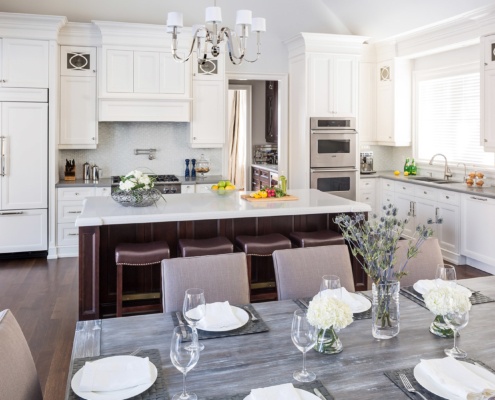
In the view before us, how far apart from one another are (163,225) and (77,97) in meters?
2.90

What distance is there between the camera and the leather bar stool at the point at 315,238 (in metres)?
3.91

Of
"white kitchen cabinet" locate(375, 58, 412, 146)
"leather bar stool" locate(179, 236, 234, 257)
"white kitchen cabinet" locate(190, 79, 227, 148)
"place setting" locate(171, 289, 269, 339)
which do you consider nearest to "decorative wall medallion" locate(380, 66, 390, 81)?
"white kitchen cabinet" locate(375, 58, 412, 146)

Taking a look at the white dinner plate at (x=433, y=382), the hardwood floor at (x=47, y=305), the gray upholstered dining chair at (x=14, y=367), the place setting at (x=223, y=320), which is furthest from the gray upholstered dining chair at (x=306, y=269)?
the hardwood floor at (x=47, y=305)

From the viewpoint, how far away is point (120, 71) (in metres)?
6.02

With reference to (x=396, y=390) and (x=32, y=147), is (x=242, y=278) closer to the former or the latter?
(x=396, y=390)

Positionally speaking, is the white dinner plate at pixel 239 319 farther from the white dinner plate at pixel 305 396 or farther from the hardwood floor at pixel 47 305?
the hardwood floor at pixel 47 305

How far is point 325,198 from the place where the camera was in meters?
4.46

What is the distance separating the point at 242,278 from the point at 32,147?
166 inches

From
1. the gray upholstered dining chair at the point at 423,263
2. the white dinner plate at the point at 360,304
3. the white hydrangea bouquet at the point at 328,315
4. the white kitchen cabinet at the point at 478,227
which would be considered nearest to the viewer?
the white hydrangea bouquet at the point at 328,315

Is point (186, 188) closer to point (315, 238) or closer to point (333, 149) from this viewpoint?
point (333, 149)

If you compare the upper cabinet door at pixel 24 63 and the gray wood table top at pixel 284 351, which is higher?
the upper cabinet door at pixel 24 63

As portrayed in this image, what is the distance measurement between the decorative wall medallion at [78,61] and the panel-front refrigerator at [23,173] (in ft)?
1.89

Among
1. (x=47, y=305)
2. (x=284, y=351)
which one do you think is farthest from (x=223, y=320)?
(x=47, y=305)

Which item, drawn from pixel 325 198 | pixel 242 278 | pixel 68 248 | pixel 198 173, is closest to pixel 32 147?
pixel 68 248
